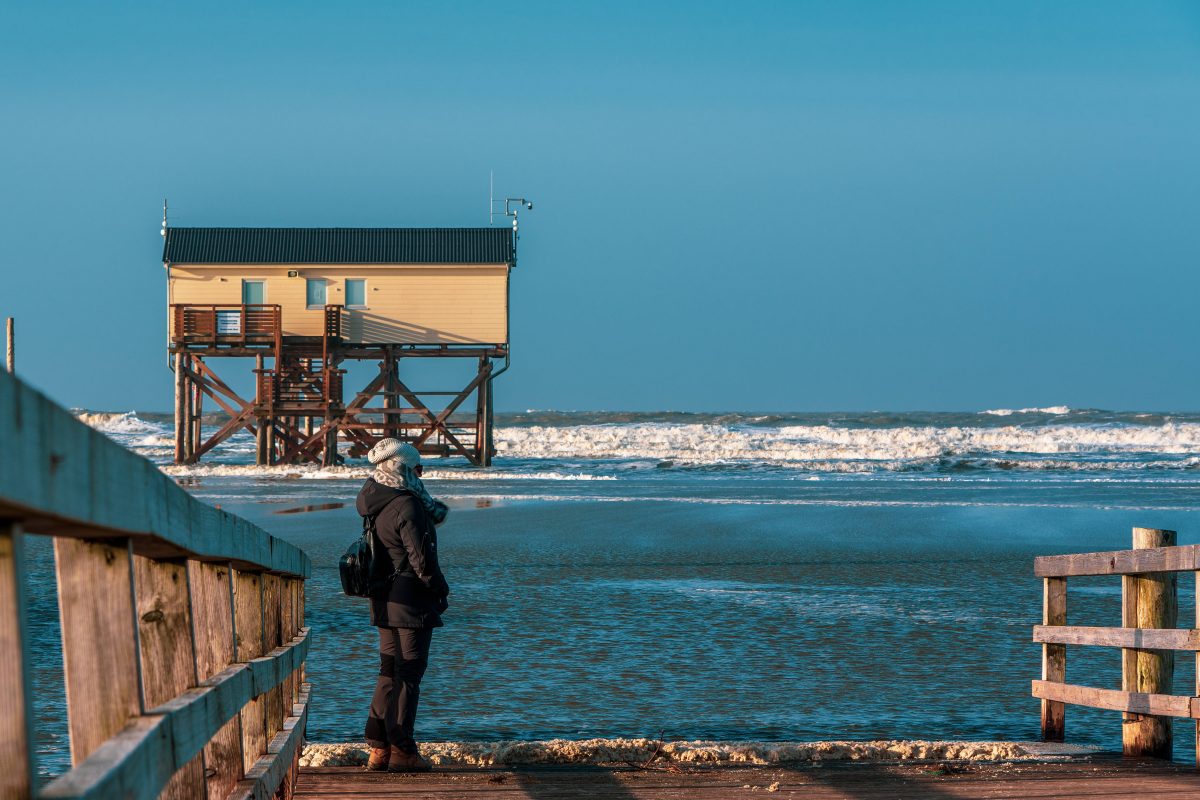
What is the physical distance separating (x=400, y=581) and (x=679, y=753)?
4.75 ft

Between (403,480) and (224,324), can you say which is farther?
(224,324)

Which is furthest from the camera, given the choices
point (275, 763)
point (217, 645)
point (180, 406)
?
point (180, 406)

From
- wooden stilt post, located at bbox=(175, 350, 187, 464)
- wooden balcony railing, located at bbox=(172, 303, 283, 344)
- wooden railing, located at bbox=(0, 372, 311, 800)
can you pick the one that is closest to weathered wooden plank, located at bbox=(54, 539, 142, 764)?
wooden railing, located at bbox=(0, 372, 311, 800)

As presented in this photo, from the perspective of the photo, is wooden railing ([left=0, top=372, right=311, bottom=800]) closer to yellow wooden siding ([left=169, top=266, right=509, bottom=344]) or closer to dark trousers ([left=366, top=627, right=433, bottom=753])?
dark trousers ([left=366, top=627, right=433, bottom=753])

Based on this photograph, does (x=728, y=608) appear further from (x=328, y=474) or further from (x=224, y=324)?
(x=224, y=324)

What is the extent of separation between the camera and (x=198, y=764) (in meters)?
3.27

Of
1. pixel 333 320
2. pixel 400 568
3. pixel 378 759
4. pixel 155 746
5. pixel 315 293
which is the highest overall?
pixel 315 293

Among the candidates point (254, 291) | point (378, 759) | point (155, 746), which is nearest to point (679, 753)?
point (378, 759)

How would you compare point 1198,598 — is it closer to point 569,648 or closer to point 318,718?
point 318,718

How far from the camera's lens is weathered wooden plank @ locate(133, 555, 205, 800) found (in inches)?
122

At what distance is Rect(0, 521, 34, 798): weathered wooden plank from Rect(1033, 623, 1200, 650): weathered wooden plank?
5094mm

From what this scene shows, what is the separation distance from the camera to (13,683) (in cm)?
181

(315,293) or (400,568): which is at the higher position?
(315,293)

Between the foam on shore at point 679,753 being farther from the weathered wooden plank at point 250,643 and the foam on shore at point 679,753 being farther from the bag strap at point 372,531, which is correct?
the weathered wooden plank at point 250,643
